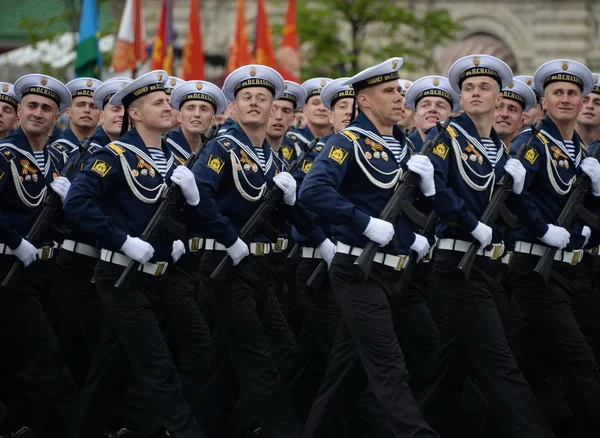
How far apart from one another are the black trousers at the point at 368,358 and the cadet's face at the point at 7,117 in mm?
3303

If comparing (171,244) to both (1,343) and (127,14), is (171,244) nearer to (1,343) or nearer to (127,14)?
(1,343)

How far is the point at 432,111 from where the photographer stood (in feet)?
31.7

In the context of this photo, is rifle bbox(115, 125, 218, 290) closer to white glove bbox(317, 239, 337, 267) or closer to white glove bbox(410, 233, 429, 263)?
white glove bbox(317, 239, 337, 267)

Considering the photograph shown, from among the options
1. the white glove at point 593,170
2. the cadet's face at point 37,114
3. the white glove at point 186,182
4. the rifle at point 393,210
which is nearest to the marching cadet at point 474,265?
the rifle at point 393,210

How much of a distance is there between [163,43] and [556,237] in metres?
11.4

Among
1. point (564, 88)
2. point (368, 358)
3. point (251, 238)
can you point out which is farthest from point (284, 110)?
point (368, 358)

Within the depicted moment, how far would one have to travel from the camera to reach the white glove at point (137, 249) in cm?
697

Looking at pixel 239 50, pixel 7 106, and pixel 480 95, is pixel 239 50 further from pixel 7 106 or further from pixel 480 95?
pixel 480 95

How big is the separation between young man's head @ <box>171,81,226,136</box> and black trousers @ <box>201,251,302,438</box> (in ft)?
6.84

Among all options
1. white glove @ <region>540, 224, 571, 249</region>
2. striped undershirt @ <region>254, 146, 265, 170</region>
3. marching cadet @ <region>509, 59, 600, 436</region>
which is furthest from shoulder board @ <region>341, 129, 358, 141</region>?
white glove @ <region>540, 224, 571, 249</region>

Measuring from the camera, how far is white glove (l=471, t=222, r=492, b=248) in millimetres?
7145

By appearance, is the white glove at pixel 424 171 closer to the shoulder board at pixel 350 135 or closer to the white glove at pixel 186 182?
the shoulder board at pixel 350 135

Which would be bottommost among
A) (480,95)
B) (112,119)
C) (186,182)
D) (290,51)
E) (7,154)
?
(186,182)

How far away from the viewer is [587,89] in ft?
27.7
